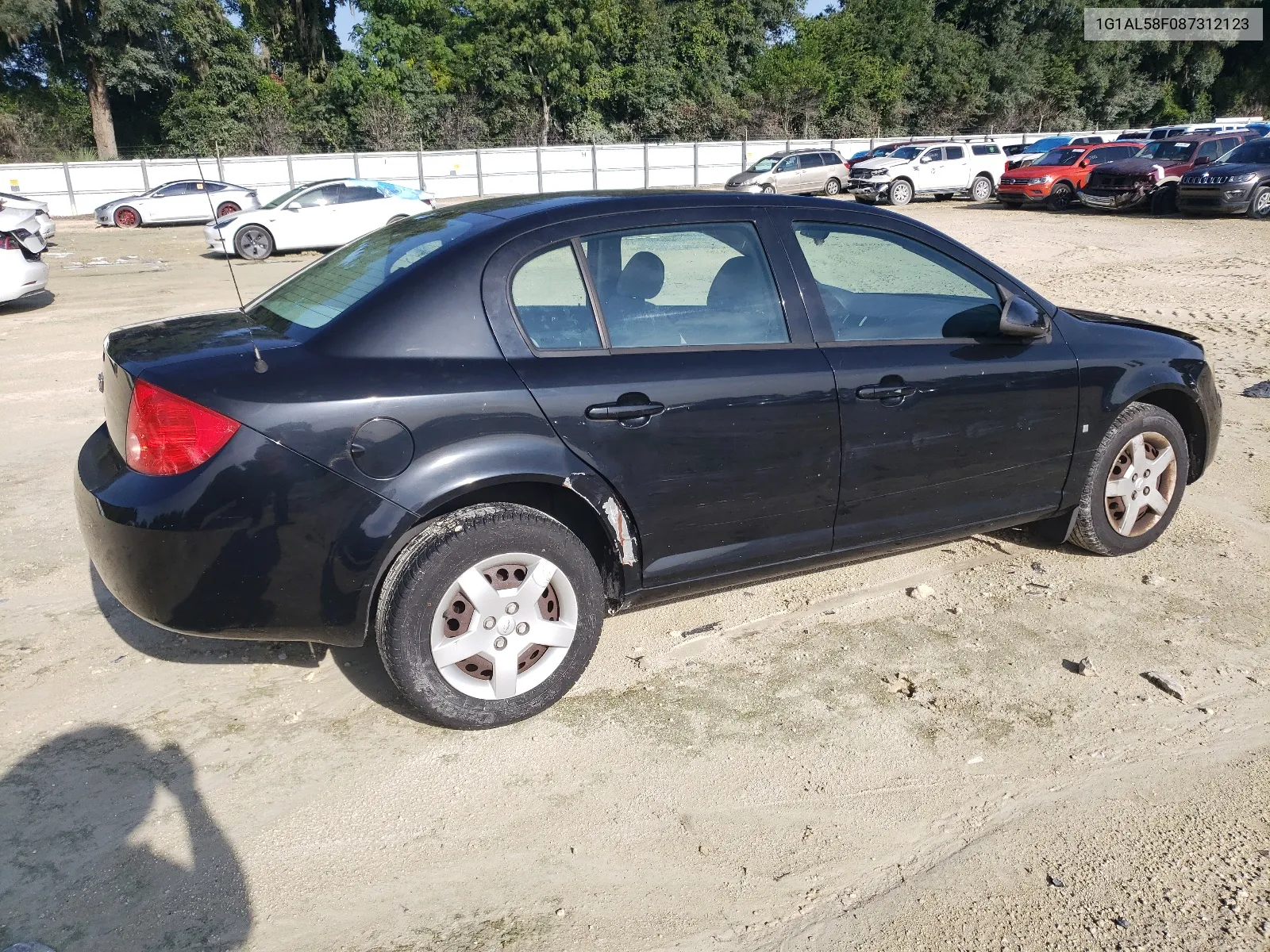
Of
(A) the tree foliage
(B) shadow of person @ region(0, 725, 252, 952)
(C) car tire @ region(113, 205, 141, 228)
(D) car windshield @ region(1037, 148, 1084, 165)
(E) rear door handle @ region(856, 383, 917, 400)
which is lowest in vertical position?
(C) car tire @ region(113, 205, 141, 228)

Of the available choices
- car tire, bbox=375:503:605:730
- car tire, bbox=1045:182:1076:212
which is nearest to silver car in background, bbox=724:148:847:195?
car tire, bbox=1045:182:1076:212

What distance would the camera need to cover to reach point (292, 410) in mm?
3006

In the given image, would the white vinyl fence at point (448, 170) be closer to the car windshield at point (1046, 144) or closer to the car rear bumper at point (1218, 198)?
the car windshield at point (1046, 144)

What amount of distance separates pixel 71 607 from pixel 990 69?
62.4 m

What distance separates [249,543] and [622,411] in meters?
1.22

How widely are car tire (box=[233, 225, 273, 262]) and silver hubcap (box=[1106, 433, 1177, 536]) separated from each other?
17808 mm

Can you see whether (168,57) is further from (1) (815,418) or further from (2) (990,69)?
(1) (815,418)

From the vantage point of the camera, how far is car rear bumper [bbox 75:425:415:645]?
2.99 metres

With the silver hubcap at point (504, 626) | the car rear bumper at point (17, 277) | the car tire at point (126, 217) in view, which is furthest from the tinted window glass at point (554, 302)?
the car tire at point (126, 217)

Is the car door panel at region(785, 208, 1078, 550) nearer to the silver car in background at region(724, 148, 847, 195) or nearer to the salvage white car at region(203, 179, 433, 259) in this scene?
the salvage white car at region(203, 179, 433, 259)

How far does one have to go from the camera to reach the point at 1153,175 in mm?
23062

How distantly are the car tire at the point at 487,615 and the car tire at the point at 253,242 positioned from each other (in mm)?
17838

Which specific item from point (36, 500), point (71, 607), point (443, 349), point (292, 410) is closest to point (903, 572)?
point (443, 349)

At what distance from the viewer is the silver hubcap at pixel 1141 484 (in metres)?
4.63
